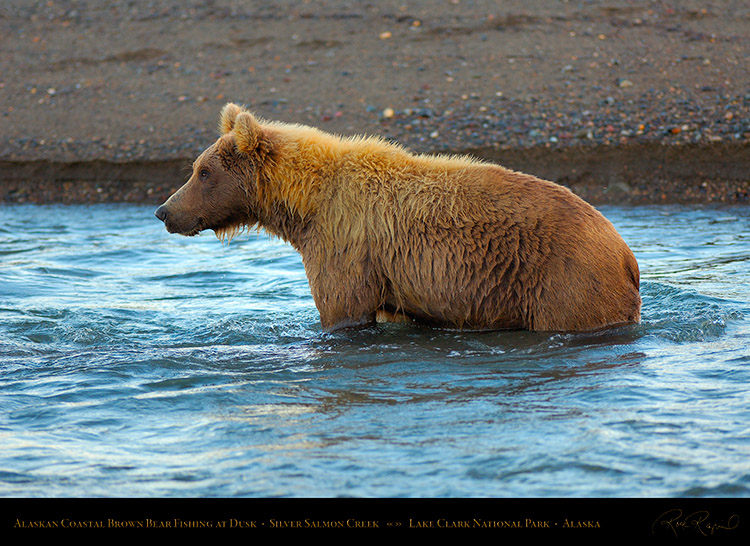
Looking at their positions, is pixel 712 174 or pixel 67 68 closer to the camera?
pixel 712 174

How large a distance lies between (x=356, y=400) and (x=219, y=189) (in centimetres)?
234

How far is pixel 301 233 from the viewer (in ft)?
22.3

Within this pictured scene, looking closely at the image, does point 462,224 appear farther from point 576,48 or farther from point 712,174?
point 576,48

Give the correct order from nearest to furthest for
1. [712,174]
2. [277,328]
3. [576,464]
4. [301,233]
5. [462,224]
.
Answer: [576,464] < [462,224] < [301,233] < [277,328] < [712,174]

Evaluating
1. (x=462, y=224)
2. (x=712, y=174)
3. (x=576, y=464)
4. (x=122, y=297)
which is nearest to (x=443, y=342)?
(x=462, y=224)

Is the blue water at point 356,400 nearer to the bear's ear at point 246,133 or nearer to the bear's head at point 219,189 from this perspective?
the bear's head at point 219,189

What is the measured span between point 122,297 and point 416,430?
4914mm

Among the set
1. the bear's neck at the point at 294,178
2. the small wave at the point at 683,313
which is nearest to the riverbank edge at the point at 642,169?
the small wave at the point at 683,313

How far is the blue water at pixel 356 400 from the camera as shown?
421 cm
